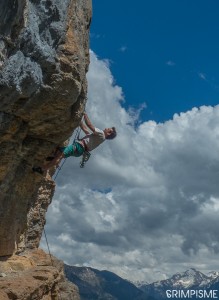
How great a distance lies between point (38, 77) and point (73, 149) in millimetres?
5925

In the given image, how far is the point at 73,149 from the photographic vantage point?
21.7 m

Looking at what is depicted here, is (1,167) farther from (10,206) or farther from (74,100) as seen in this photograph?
(74,100)

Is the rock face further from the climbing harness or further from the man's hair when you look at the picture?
the man's hair

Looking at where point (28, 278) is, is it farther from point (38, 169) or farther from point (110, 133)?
point (110, 133)

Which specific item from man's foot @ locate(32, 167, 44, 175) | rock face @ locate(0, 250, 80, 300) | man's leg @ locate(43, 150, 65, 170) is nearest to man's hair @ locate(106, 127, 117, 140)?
man's leg @ locate(43, 150, 65, 170)

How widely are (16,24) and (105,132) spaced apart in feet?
23.7

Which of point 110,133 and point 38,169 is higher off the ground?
point 110,133

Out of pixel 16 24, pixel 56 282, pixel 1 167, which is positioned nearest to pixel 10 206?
pixel 1 167

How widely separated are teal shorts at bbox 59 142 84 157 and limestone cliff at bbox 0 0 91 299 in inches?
29.4

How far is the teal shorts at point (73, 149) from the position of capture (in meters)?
21.6

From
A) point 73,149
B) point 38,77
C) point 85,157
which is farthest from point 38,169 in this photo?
point 38,77

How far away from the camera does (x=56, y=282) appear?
2345 centimetres

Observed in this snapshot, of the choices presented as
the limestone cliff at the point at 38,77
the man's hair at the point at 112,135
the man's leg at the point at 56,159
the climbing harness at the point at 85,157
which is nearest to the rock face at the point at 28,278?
the limestone cliff at the point at 38,77

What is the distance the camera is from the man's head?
21719 millimetres
